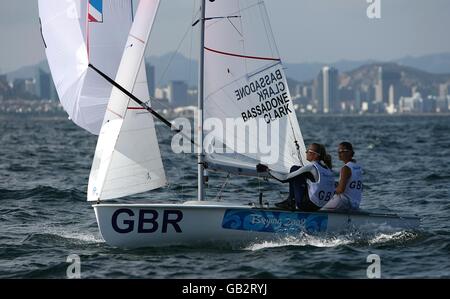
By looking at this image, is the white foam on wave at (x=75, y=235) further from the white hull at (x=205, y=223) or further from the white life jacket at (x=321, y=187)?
the white life jacket at (x=321, y=187)

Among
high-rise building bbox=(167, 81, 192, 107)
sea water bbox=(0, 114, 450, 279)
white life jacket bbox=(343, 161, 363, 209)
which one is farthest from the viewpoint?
high-rise building bbox=(167, 81, 192, 107)

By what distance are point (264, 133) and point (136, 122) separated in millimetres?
Result: 1748

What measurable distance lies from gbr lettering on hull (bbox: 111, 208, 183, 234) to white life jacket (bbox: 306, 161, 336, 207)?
5.46ft

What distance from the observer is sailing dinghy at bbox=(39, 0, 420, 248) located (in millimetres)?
11445

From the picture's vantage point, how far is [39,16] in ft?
49.4

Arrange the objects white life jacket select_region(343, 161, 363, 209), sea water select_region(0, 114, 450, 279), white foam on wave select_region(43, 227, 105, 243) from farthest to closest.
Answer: white foam on wave select_region(43, 227, 105, 243), white life jacket select_region(343, 161, 363, 209), sea water select_region(0, 114, 450, 279)

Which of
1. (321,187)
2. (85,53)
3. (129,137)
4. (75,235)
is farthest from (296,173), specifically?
(85,53)

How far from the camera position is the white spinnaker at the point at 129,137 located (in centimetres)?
1162

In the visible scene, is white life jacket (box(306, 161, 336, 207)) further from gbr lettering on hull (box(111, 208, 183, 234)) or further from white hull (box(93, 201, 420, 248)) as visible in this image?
gbr lettering on hull (box(111, 208, 183, 234))

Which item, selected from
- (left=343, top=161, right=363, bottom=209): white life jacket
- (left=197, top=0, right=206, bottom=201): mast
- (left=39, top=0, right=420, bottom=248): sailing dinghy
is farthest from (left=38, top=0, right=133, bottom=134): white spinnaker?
(left=343, top=161, right=363, bottom=209): white life jacket

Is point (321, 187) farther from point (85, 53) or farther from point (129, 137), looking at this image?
point (85, 53)

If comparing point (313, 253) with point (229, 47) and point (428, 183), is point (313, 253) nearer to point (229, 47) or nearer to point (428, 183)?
point (229, 47)

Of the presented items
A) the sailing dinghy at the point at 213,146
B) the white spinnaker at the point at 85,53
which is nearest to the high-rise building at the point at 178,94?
the white spinnaker at the point at 85,53
